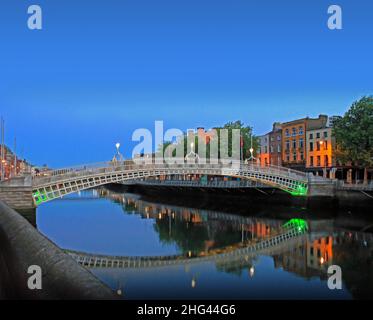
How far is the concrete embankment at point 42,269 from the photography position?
23.5 ft

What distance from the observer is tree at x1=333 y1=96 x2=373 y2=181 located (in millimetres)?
36094

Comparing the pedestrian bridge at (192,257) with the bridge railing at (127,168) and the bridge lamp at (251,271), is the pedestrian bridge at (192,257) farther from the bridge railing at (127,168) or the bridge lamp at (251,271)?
the bridge railing at (127,168)

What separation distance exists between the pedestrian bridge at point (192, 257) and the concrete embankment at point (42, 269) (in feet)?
11.9

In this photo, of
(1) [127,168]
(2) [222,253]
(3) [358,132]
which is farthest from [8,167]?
(2) [222,253]

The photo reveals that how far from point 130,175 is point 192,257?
12804 millimetres

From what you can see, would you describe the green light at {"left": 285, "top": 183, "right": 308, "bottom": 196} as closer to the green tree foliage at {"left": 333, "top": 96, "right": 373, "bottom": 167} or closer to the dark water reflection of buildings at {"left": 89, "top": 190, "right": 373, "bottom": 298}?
the dark water reflection of buildings at {"left": 89, "top": 190, "right": 373, "bottom": 298}

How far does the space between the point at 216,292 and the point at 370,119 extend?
28.0 meters

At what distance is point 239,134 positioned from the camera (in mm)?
54562

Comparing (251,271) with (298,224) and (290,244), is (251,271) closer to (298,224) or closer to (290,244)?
(290,244)

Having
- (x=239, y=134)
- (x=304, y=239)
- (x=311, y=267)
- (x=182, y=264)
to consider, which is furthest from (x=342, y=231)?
(x=239, y=134)

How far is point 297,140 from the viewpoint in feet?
196

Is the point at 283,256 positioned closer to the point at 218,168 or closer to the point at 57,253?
the point at 57,253

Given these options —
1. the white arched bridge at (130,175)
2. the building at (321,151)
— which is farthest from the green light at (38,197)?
the building at (321,151)
